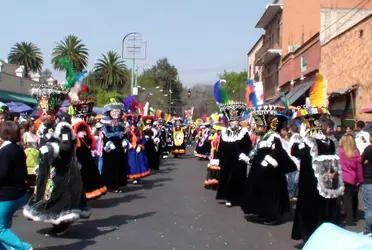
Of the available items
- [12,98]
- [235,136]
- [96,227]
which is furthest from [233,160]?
[12,98]

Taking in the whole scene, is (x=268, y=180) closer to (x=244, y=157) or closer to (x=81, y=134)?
(x=244, y=157)

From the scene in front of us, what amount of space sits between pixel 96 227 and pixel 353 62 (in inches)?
660

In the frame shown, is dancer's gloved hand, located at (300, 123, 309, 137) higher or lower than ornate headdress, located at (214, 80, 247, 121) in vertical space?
lower

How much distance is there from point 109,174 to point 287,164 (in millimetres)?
5146

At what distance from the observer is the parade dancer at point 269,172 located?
956cm

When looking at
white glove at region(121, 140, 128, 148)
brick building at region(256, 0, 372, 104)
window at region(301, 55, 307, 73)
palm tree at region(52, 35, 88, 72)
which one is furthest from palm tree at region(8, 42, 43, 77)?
white glove at region(121, 140, 128, 148)

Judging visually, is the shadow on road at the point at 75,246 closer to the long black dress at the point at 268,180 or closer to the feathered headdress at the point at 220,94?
the long black dress at the point at 268,180

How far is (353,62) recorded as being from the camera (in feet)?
76.7

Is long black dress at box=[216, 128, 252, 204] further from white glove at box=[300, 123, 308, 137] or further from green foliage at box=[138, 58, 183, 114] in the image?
green foliage at box=[138, 58, 183, 114]

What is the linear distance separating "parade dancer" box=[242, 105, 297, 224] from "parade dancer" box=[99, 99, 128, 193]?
14.0 feet

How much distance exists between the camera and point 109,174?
44.2 feet

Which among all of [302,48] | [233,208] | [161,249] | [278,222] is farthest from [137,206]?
[302,48]

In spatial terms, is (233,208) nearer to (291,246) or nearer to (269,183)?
(269,183)

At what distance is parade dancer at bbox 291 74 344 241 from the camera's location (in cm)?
786
